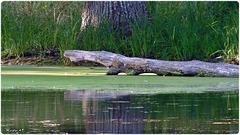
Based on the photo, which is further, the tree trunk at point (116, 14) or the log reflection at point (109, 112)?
the tree trunk at point (116, 14)

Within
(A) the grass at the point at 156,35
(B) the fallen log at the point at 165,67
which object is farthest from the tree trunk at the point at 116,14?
(B) the fallen log at the point at 165,67

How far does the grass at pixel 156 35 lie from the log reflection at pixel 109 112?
170 inches

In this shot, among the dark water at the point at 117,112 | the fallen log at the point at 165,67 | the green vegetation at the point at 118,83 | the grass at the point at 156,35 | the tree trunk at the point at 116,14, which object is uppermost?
the tree trunk at the point at 116,14

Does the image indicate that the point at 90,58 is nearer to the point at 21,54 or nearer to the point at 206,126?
the point at 21,54

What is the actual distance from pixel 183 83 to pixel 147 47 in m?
3.32

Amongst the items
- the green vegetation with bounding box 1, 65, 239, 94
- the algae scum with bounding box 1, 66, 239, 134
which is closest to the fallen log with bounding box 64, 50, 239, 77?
the green vegetation with bounding box 1, 65, 239, 94

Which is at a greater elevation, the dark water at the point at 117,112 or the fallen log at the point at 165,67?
the fallen log at the point at 165,67

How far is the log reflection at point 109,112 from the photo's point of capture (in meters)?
3.42

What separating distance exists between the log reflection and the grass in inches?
170

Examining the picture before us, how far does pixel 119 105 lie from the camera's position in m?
4.51

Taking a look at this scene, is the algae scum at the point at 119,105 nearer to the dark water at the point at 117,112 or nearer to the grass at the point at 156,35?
the dark water at the point at 117,112

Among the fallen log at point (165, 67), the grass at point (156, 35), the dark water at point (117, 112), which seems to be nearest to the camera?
the dark water at point (117, 112)

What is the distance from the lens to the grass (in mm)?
9484

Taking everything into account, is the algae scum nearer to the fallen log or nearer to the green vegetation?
the green vegetation
